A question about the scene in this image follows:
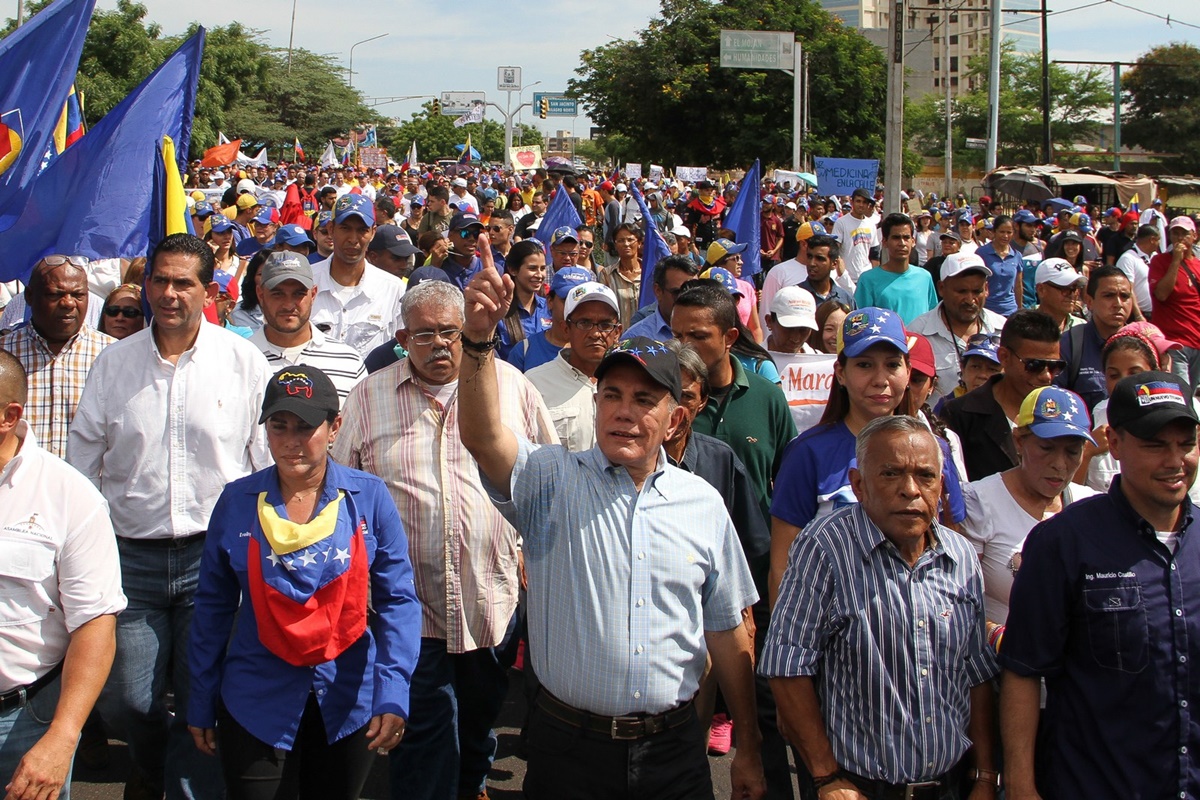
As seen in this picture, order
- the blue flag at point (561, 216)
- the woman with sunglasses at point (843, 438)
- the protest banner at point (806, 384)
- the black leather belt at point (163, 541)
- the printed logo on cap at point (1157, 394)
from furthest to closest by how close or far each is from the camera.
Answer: the blue flag at point (561, 216)
the protest banner at point (806, 384)
the black leather belt at point (163, 541)
the woman with sunglasses at point (843, 438)
the printed logo on cap at point (1157, 394)

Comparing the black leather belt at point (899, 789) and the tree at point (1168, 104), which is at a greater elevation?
the tree at point (1168, 104)

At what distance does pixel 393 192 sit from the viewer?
23344 mm

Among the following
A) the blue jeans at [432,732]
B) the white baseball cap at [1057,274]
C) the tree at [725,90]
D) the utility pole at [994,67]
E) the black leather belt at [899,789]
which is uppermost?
the tree at [725,90]

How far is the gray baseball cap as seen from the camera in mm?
4836

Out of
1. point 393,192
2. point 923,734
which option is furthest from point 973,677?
point 393,192

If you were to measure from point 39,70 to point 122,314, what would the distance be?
190cm

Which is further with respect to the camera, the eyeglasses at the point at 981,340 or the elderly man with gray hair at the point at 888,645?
the eyeglasses at the point at 981,340

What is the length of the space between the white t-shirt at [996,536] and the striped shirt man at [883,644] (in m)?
0.57

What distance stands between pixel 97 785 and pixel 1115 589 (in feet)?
12.6

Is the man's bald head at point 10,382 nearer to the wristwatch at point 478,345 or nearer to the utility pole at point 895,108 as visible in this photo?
the wristwatch at point 478,345

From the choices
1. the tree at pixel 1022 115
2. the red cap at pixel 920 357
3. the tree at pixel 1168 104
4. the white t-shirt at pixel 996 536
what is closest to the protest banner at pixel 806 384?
the red cap at pixel 920 357

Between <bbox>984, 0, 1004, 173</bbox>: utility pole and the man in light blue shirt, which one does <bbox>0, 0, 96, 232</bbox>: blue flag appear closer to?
the man in light blue shirt

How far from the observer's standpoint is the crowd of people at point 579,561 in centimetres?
290

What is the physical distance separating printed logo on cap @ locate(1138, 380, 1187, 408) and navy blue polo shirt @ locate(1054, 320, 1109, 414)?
2.86 meters
